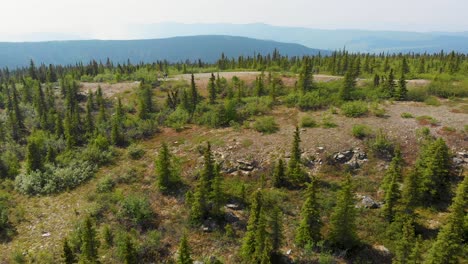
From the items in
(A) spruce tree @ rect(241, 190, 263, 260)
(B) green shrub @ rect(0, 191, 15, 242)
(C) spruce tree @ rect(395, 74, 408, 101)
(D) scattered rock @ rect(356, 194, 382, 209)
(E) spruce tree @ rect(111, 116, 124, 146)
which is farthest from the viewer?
(C) spruce tree @ rect(395, 74, 408, 101)

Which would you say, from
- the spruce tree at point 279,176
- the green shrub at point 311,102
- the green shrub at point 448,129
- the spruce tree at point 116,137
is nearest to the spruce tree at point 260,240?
the spruce tree at point 279,176

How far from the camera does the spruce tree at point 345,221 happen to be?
2077 cm

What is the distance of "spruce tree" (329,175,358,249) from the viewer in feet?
68.1

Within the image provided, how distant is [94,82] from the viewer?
286 ft

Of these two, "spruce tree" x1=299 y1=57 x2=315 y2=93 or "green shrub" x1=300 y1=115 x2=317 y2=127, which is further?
"spruce tree" x1=299 y1=57 x2=315 y2=93

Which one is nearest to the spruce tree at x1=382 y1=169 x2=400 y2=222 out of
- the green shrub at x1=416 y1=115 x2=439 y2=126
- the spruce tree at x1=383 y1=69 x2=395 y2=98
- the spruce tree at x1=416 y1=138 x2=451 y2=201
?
the spruce tree at x1=416 y1=138 x2=451 y2=201

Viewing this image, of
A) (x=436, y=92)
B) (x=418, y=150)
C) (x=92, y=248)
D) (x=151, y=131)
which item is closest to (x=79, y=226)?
(x=92, y=248)

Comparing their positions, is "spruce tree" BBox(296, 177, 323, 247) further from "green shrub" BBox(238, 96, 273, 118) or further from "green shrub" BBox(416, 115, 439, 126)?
"green shrub" BBox(238, 96, 273, 118)

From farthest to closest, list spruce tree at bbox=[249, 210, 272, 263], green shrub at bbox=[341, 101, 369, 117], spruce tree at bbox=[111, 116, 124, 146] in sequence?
1. spruce tree at bbox=[111, 116, 124, 146]
2. green shrub at bbox=[341, 101, 369, 117]
3. spruce tree at bbox=[249, 210, 272, 263]

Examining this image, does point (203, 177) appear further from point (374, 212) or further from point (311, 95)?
point (311, 95)

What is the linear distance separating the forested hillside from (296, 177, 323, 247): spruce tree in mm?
85

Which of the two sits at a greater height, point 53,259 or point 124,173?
point 124,173

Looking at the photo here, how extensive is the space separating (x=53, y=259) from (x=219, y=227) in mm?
12338

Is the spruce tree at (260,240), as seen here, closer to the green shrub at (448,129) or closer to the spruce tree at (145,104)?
the green shrub at (448,129)
